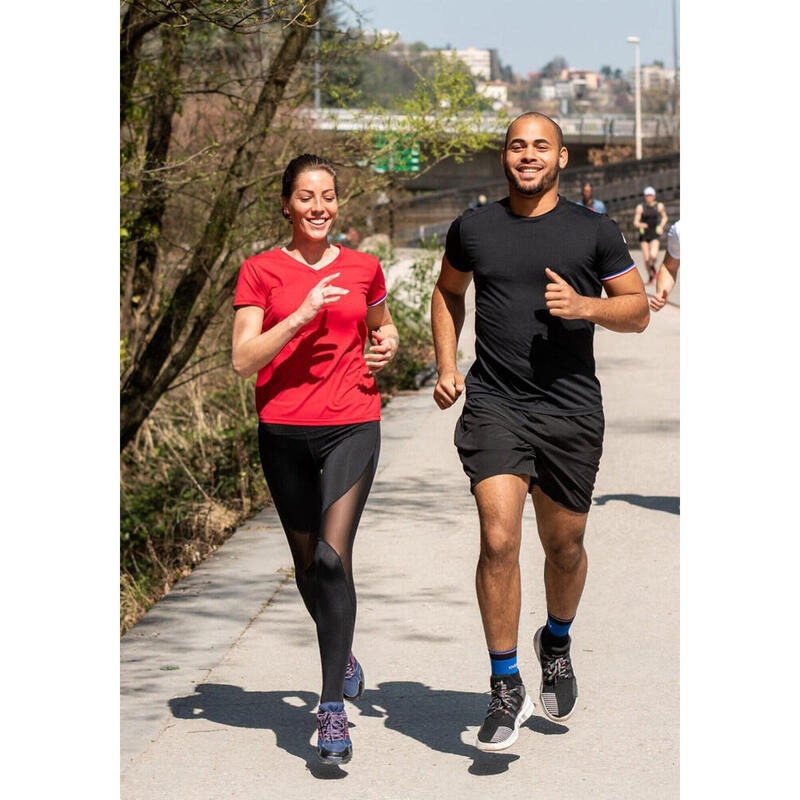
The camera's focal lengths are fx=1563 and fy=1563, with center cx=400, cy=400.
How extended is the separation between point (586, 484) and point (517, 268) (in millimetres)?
781

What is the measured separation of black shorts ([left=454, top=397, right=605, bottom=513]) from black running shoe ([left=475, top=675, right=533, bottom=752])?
66 cm

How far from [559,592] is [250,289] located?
4.92 feet

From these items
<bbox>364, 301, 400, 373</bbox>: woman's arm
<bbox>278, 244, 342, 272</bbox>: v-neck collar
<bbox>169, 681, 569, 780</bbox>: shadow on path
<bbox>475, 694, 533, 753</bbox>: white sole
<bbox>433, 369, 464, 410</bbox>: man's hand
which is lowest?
<bbox>169, 681, 569, 780</bbox>: shadow on path

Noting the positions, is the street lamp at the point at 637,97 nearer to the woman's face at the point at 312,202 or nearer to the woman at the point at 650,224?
the woman at the point at 650,224

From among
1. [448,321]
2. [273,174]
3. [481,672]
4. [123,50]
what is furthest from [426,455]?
[448,321]

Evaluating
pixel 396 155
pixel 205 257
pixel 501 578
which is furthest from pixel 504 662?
pixel 396 155

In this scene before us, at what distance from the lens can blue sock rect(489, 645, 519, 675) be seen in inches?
198

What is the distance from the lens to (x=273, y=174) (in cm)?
1029

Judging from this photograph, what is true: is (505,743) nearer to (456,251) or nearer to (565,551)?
(565,551)

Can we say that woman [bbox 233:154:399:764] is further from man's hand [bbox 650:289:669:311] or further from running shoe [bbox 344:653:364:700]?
man's hand [bbox 650:289:669:311]

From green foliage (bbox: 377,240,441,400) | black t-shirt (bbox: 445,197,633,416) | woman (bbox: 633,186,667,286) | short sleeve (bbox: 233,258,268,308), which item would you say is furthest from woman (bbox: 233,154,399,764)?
woman (bbox: 633,186,667,286)

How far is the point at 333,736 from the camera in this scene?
4.89m

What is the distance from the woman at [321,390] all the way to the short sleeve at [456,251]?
0.25m

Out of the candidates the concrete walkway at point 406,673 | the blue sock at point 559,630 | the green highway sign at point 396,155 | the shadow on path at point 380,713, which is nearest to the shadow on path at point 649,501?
the concrete walkway at point 406,673
